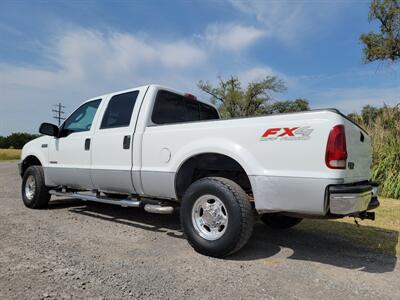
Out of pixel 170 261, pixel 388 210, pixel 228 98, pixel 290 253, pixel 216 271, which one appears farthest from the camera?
pixel 228 98

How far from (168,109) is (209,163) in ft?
3.94

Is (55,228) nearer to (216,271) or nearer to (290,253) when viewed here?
(216,271)

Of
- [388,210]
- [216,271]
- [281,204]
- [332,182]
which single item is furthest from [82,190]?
[388,210]

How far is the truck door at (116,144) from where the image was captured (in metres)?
4.94

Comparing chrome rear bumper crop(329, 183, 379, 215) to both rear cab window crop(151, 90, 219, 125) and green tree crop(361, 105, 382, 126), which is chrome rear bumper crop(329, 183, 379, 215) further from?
green tree crop(361, 105, 382, 126)

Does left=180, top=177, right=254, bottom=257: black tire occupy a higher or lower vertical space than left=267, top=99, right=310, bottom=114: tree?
lower

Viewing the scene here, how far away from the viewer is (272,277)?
3.39 m

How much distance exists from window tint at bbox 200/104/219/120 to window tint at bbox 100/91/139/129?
4.32 ft

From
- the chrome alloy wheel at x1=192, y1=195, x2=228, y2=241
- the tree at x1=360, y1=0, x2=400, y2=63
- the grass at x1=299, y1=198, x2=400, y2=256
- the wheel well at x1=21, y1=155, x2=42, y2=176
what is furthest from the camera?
the tree at x1=360, y1=0, x2=400, y2=63

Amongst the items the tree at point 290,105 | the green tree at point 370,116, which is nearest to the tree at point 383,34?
the green tree at point 370,116

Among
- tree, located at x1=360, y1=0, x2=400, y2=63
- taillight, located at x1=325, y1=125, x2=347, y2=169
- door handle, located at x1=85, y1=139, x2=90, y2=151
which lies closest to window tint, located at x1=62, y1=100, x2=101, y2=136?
door handle, located at x1=85, y1=139, x2=90, y2=151

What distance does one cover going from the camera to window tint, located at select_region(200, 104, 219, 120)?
238 inches

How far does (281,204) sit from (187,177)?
1.48 m

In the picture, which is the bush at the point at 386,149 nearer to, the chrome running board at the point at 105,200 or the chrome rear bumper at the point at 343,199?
the chrome rear bumper at the point at 343,199
